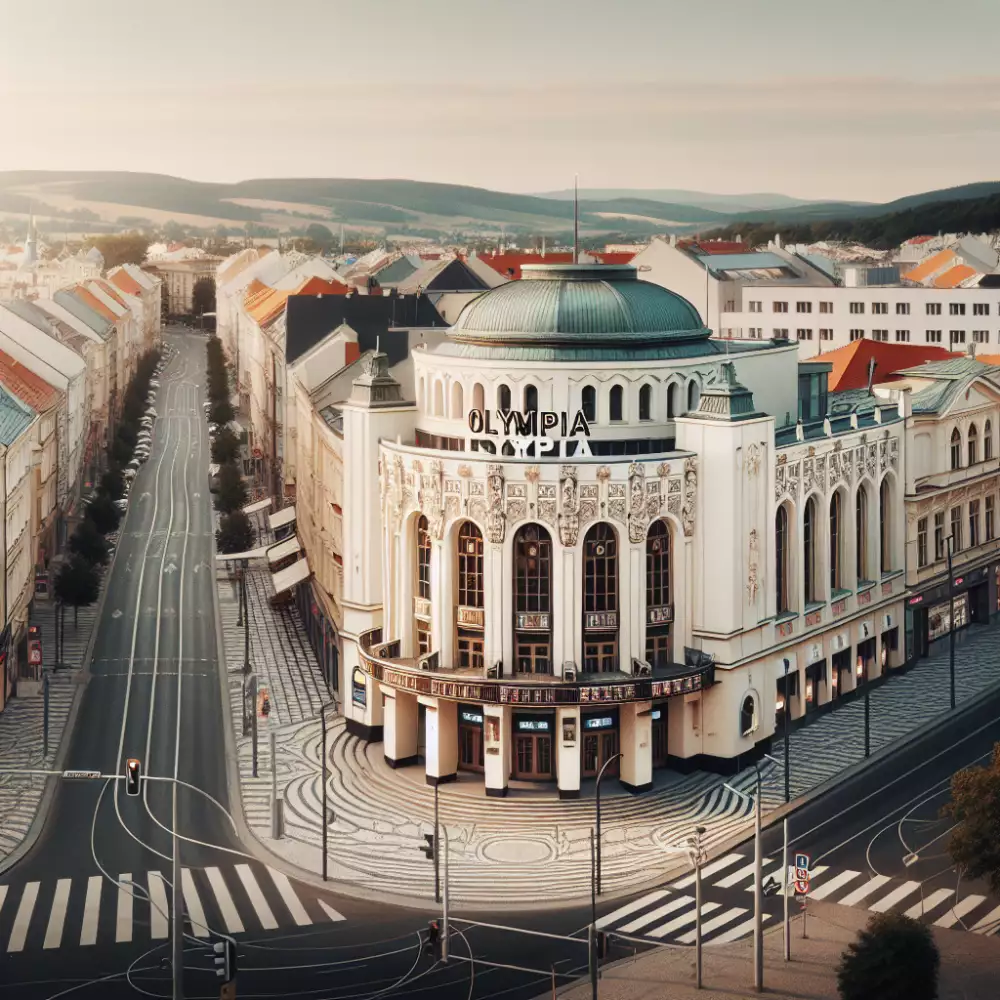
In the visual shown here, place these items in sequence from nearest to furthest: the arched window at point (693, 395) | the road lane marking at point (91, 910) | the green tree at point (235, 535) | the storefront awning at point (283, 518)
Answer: the road lane marking at point (91, 910), the arched window at point (693, 395), the storefront awning at point (283, 518), the green tree at point (235, 535)

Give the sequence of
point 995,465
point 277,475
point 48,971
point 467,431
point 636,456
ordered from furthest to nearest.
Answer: point 277,475, point 995,465, point 467,431, point 636,456, point 48,971

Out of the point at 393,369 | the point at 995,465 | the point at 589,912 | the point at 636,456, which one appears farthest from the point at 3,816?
the point at 995,465

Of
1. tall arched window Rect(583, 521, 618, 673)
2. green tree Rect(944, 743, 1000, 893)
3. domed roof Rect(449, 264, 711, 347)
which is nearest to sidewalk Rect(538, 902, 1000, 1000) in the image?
green tree Rect(944, 743, 1000, 893)

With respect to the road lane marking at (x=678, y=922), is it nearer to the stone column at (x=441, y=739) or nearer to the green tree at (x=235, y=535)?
the stone column at (x=441, y=739)

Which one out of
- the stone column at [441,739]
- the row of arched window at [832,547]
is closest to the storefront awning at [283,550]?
the row of arched window at [832,547]

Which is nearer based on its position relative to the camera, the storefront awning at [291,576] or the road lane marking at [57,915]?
the road lane marking at [57,915]

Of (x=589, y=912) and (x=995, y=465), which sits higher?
(x=995, y=465)

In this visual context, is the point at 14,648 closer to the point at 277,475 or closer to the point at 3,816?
the point at 3,816
